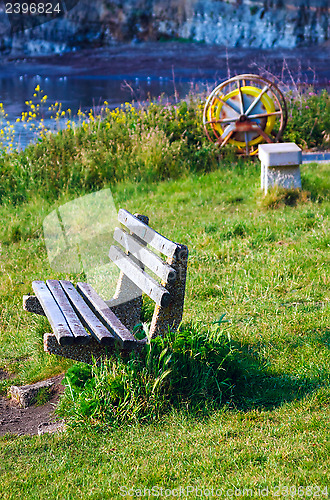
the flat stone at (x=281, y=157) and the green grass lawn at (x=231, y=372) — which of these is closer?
the green grass lawn at (x=231, y=372)

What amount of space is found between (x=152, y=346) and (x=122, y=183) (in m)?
5.99

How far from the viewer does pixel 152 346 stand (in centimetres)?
347

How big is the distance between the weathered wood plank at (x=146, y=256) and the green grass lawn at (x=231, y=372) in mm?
664

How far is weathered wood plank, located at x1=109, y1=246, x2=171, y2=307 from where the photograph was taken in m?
3.33

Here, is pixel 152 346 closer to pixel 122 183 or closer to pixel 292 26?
pixel 122 183

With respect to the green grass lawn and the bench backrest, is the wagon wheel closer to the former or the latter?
the green grass lawn

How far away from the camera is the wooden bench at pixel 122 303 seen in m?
3.33

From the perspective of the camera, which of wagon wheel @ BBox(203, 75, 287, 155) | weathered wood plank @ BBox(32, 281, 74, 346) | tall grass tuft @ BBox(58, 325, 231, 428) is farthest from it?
wagon wheel @ BBox(203, 75, 287, 155)

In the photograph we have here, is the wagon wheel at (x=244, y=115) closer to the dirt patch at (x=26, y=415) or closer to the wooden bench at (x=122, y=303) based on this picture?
the wooden bench at (x=122, y=303)

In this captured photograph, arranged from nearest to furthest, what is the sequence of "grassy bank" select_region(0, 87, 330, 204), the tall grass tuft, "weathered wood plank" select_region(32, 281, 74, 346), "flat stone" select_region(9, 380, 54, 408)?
"weathered wood plank" select_region(32, 281, 74, 346) → the tall grass tuft → "flat stone" select_region(9, 380, 54, 408) → "grassy bank" select_region(0, 87, 330, 204)

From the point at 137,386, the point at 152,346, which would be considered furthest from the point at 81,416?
the point at 152,346

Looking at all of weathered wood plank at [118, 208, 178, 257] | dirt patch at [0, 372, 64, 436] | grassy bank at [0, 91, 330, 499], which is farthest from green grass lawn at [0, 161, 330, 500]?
weathered wood plank at [118, 208, 178, 257]

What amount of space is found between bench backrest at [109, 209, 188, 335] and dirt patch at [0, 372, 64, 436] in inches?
35.1

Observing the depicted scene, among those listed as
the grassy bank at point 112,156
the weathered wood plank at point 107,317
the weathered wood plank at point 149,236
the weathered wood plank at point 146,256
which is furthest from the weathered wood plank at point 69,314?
the grassy bank at point 112,156
